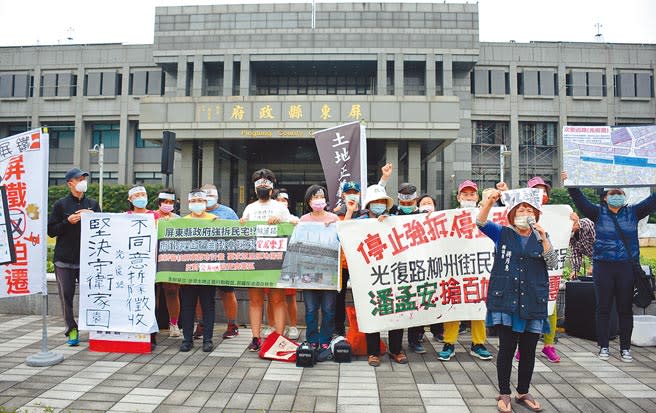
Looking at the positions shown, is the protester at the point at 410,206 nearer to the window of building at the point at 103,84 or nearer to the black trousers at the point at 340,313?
the black trousers at the point at 340,313

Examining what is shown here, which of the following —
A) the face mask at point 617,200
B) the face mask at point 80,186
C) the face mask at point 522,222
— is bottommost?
the face mask at point 522,222

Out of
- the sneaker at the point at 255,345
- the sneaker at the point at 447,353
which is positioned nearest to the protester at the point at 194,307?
the sneaker at the point at 255,345

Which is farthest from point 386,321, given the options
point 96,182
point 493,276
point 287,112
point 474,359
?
point 96,182

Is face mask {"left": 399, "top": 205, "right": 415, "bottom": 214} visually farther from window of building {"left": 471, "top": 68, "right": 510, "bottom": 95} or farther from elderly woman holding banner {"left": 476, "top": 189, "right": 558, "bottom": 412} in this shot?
window of building {"left": 471, "top": 68, "right": 510, "bottom": 95}

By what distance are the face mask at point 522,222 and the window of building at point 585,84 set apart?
36.1 m

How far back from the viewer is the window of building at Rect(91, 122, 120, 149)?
3606 centimetres

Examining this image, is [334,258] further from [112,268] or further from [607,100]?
Result: [607,100]

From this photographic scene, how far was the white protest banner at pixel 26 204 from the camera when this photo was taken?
502 cm

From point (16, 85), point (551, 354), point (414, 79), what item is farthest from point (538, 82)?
point (16, 85)

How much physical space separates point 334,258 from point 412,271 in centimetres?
91

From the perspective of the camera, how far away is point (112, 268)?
545 cm

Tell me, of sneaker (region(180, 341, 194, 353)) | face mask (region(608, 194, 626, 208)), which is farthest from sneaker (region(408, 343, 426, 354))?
face mask (region(608, 194, 626, 208))

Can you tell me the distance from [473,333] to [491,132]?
32.0 metres

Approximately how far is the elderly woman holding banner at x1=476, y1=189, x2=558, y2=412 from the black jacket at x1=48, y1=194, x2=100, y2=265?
490cm
